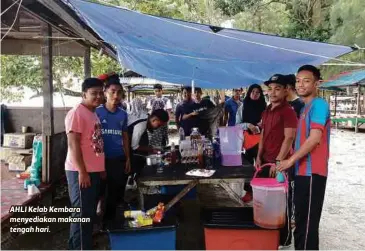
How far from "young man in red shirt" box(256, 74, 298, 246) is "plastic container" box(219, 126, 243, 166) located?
27cm

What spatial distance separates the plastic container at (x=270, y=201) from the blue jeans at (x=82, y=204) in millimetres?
1351

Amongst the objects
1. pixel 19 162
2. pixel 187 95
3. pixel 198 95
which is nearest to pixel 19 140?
pixel 19 162

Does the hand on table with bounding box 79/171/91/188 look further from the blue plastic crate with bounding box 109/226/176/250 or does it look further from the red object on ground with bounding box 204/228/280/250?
the red object on ground with bounding box 204/228/280/250

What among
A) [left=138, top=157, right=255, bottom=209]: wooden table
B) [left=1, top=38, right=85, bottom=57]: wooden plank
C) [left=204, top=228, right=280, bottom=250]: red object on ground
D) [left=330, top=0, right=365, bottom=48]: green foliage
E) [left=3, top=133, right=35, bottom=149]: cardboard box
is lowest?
[left=204, top=228, right=280, bottom=250]: red object on ground

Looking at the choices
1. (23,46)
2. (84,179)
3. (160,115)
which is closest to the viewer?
(84,179)

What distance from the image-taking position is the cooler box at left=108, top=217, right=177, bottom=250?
2.84 metres

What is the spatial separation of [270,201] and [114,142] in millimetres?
1594

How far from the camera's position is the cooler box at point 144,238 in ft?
9.31

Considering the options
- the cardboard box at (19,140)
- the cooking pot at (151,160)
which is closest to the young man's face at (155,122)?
the cooking pot at (151,160)

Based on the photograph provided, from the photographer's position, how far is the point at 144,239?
2.87m

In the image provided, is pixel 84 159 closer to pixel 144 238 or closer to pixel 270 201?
pixel 144 238

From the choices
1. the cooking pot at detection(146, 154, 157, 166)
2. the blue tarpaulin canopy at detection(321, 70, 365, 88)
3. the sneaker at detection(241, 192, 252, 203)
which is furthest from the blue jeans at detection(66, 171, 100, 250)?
the blue tarpaulin canopy at detection(321, 70, 365, 88)

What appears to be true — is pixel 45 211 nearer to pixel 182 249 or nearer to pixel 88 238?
pixel 88 238

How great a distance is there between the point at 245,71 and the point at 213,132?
4.25 feet
